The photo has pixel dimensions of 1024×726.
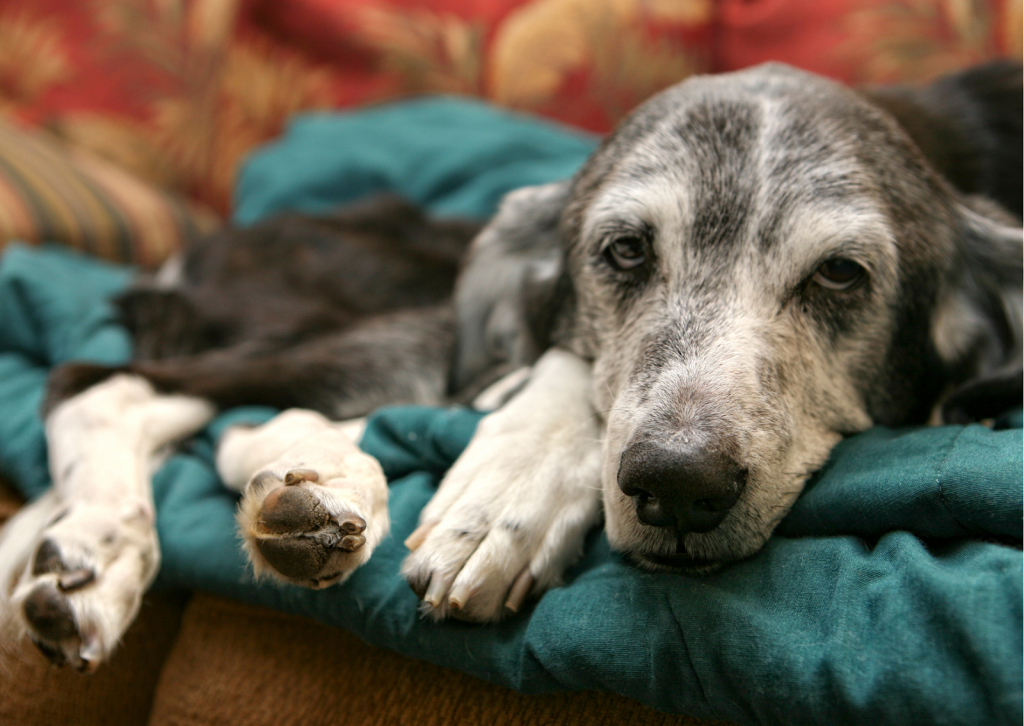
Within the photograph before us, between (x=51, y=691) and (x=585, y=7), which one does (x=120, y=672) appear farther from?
(x=585, y=7)

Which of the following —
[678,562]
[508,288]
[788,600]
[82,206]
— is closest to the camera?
[788,600]

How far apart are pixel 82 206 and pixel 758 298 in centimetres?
282

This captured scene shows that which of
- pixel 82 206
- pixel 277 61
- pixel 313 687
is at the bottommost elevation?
pixel 82 206

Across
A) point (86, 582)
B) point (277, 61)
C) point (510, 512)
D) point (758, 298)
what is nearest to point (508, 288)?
point (758, 298)

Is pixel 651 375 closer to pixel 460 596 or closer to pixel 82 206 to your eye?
pixel 460 596

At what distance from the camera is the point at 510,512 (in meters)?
1.11

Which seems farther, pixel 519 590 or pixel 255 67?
pixel 255 67

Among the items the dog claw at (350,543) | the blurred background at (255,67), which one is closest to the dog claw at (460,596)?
the dog claw at (350,543)

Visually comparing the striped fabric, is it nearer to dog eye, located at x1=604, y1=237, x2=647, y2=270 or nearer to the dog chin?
dog eye, located at x1=604, y1=237, x2=647, y2=270

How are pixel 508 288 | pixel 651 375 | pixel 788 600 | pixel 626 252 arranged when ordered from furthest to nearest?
pixel 508 288 → pixel 626 252 → pixel 651 375 → pixel 788 600

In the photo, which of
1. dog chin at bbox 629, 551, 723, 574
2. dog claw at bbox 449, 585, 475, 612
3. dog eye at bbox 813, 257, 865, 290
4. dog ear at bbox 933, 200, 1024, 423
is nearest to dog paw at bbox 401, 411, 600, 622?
dog claw at bbox 449, 585, 475, 612

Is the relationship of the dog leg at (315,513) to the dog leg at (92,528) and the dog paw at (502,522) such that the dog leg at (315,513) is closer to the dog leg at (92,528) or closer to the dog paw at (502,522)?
the dog paw at (502,522)

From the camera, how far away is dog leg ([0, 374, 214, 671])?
114 cm

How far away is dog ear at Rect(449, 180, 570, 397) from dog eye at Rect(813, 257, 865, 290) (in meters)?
0.61
